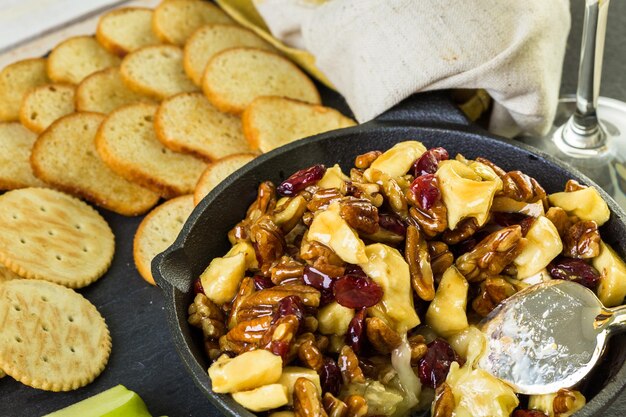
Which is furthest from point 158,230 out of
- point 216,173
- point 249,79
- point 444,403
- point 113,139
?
point 444,403

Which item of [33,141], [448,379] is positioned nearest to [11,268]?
[33,141]

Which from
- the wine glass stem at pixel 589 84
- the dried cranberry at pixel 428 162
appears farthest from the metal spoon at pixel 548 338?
the wine glass stem at pixel 589 84

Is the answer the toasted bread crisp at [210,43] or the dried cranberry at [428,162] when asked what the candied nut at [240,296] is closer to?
the dried cranberry at [428,162]

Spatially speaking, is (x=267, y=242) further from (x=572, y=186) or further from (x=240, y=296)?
(x=572, y=186)

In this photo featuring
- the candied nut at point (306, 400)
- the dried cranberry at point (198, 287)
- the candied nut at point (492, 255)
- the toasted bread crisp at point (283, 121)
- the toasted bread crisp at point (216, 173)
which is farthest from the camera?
the toasted bread crisp at point (283, 121)

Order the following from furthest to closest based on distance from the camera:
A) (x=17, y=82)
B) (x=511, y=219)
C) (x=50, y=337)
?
(x=17, y=82)
(x=50, y=337)
(x=511, y=219)

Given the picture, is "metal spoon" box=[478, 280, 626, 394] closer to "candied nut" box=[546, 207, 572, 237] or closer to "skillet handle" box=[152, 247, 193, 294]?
"candied nut" box=[546, 207, 572, 237]

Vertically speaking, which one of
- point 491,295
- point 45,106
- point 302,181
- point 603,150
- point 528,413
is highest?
point 45,106
